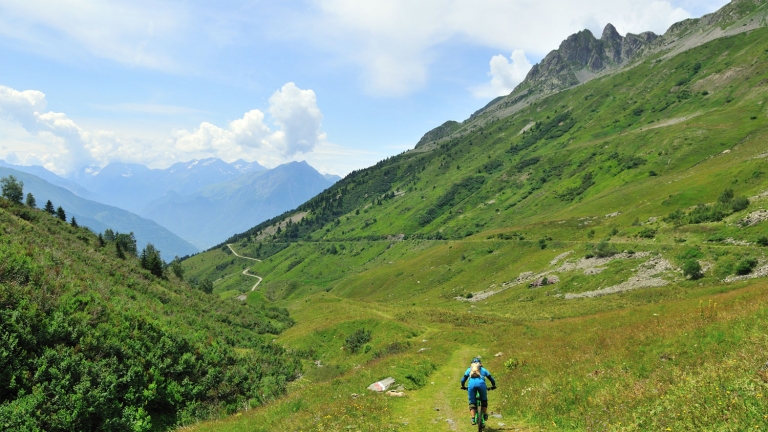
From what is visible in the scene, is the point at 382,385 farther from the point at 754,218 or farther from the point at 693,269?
the point at 754,218

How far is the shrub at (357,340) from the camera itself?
37.9m

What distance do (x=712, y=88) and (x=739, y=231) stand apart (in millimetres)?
205334

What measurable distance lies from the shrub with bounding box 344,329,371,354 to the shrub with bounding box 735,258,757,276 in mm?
41224

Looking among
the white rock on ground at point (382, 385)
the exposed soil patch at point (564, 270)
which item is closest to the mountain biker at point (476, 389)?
the white rock on ground at point (382, 385)

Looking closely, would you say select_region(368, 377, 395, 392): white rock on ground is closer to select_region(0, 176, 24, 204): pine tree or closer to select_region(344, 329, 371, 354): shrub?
select_region(344, 329, 371, 354): shrub

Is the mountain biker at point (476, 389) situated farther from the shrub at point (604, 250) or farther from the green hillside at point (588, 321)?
the shrub at point (604, 250)

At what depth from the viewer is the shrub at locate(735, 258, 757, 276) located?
37.7m

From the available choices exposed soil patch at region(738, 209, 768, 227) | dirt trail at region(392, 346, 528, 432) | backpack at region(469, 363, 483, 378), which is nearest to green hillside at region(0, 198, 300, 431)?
dirt trail at region(392, 346, 528, 432)

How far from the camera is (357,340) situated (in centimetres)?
3900

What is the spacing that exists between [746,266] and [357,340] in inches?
1688

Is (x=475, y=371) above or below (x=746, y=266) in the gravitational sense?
above

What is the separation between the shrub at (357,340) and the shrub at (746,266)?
4122 cm

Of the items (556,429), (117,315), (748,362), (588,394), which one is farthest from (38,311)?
(748,362)

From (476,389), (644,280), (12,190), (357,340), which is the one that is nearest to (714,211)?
(644,280)
